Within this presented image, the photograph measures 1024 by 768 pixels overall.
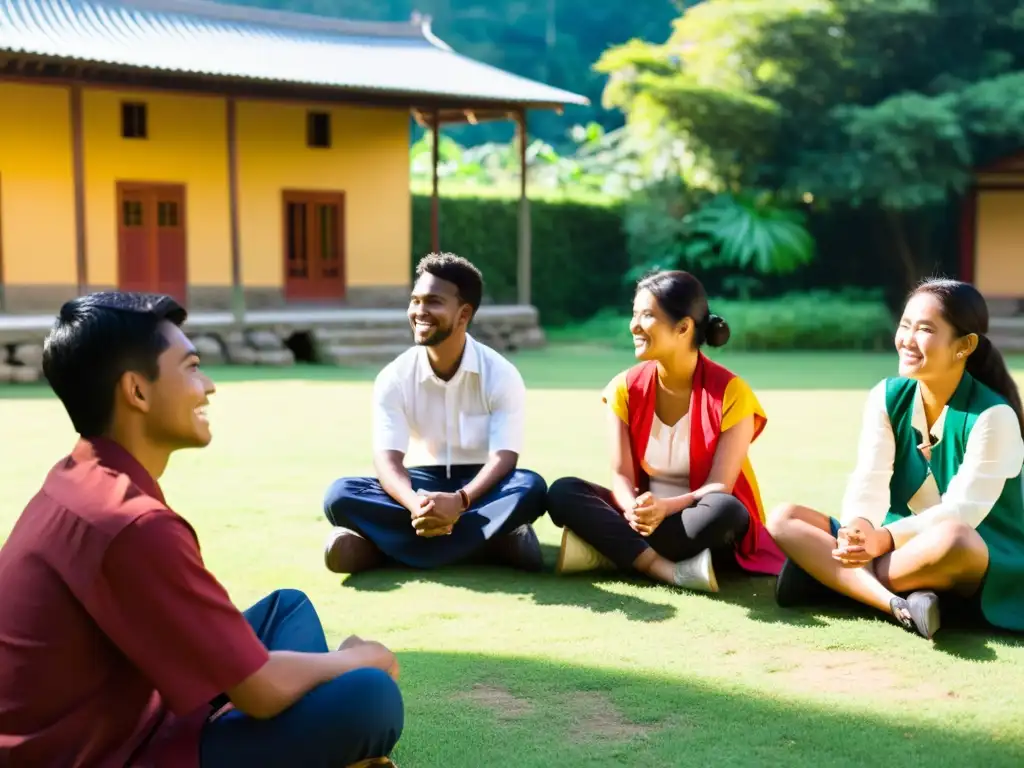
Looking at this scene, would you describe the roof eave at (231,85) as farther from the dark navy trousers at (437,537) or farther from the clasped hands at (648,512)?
the clasped hands at (648,512)

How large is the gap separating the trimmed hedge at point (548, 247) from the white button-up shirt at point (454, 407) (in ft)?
52.7

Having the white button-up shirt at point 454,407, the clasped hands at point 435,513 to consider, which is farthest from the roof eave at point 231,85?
the clasped hands at point 435,513

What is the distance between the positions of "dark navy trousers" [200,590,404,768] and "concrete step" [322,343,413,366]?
12.9 metres

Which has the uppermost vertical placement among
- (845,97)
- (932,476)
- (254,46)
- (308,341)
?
(254,46)

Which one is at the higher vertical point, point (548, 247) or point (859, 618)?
point (548, 247)

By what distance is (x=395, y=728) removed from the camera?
240 centimetres

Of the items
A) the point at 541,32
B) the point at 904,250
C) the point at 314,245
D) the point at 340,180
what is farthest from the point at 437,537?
the point at 541,32

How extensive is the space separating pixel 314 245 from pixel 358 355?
13.1 ft

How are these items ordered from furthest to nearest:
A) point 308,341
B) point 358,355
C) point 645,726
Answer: point 308,341 < point 358,355 < point 645,726

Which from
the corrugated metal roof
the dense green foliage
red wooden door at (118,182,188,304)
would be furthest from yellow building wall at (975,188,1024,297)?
the dense green foliage

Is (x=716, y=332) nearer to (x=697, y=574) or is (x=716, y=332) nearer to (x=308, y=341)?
(x=697, y=574)

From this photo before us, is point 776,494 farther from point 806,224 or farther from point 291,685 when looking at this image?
point 806,224

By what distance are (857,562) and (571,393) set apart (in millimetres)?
7767

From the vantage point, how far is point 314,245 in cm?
1867
